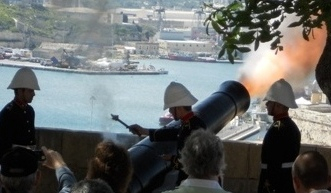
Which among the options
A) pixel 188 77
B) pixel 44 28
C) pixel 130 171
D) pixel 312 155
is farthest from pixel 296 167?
pixel 188 77

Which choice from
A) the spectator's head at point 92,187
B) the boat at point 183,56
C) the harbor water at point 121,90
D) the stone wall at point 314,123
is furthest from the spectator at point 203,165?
the boat at point 183,56

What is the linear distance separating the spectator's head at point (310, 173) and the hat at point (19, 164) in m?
1.59

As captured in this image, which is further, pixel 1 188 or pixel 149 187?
pixel 149 187

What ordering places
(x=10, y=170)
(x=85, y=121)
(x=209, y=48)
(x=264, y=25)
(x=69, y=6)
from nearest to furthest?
(x=10, y=170), (x=264, y=25), (x=69, y=6), (x=85, y=121), (x=209, y=48)

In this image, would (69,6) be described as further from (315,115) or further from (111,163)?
(315,115)

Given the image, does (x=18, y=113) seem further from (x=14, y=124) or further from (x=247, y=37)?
(x=247, y=37)

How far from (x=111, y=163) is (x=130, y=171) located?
116mm

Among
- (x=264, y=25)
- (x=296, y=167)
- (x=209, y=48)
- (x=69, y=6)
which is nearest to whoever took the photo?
(x=296, y=167)

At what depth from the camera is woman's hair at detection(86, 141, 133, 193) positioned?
546cm

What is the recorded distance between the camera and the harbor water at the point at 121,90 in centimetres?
1933

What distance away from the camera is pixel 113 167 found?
5488 millimetres

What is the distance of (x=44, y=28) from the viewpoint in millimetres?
20953

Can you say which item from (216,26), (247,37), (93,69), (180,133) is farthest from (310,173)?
(93,69)

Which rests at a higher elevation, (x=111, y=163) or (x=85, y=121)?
(x=111, y=163)
